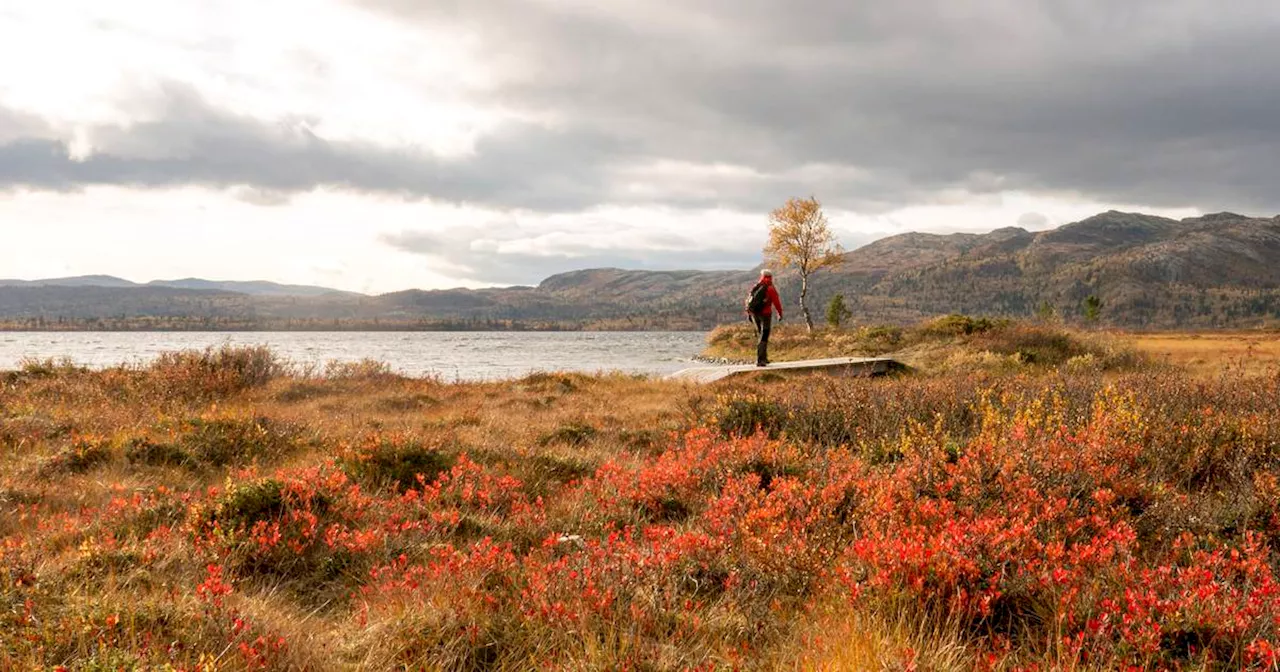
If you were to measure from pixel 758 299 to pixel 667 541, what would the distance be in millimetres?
16785

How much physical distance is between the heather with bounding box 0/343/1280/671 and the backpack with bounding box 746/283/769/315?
1048 cm

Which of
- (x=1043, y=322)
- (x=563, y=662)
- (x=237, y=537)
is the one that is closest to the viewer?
(x=563, y=662)

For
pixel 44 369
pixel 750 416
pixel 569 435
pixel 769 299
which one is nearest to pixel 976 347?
pixel 769 299

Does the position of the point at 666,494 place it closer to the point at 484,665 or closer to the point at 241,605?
the point at 484,665

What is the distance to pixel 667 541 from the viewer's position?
215 inches

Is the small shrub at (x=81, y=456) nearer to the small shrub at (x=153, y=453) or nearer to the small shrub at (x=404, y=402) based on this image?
the small shrub at (x=153, y=453)

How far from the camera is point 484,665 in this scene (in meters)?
3.90

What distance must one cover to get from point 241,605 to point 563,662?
7.04 feet

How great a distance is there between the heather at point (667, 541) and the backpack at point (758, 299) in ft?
34.4

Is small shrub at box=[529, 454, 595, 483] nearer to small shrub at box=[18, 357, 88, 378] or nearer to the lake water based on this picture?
the lake water

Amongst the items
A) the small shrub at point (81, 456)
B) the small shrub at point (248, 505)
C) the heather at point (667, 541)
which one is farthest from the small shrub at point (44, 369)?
the small shrub at point (248, 505)

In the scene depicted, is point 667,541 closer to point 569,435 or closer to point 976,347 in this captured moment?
point 569,435

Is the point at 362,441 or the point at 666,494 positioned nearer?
the point at 666,494

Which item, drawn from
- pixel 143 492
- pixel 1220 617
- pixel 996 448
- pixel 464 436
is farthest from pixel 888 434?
pixel 143 492
